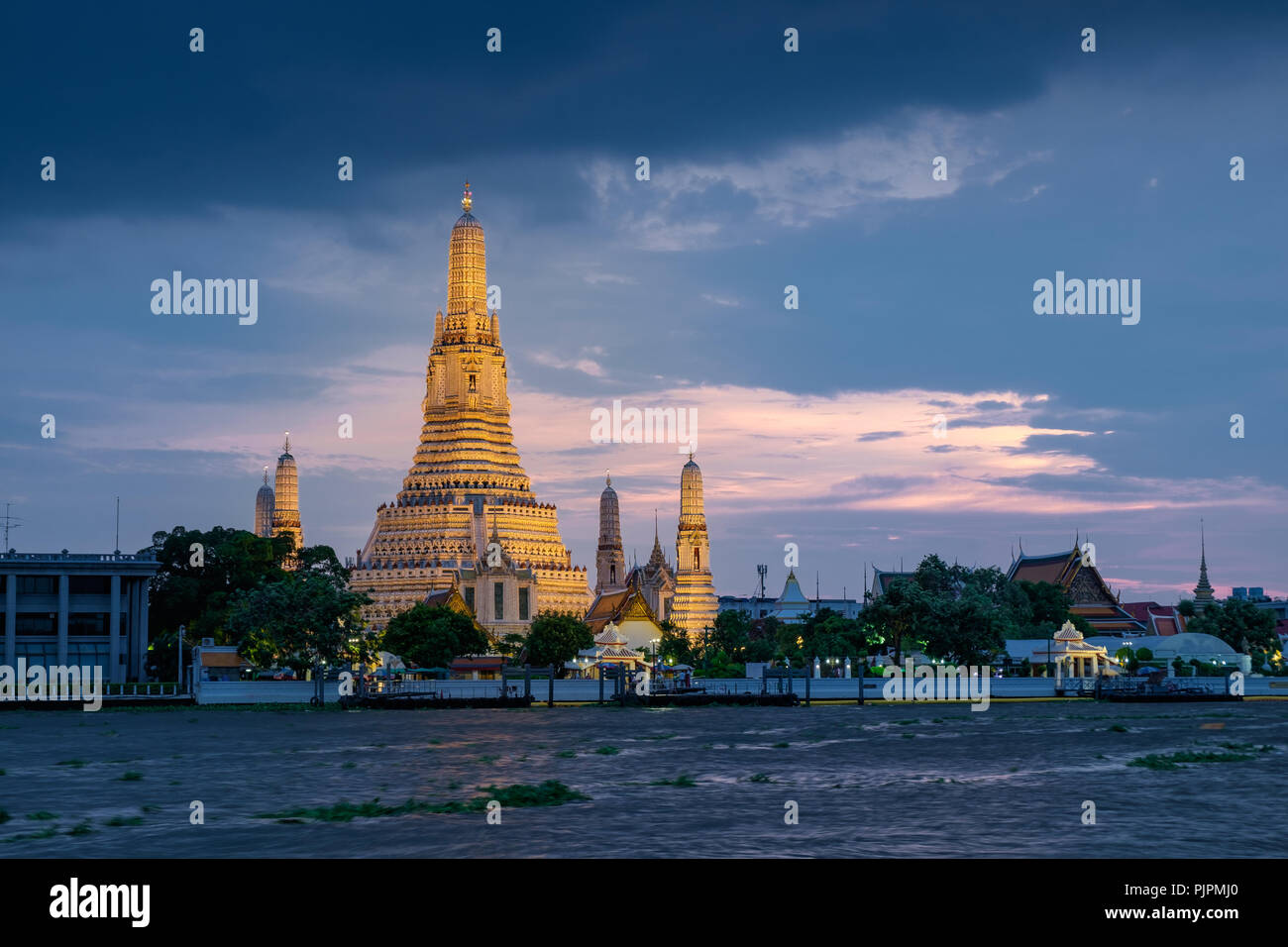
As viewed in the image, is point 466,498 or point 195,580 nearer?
point 195,580

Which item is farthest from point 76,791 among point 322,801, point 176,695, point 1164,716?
point 1164,716

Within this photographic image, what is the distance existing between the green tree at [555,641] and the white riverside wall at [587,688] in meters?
4.85

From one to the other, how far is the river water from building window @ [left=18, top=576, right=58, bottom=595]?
1169 inches

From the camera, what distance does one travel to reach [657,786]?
48.0 metres

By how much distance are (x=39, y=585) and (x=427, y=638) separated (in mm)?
27941

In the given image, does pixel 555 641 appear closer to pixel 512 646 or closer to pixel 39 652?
pixel 512 646

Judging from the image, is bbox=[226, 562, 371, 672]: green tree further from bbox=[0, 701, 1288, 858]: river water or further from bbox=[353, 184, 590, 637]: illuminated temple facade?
bbox=[353, 184, 590, 637]: illuminated temple facade

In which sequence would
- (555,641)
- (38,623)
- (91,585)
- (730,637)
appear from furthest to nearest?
(730,637) → (555,641) → (91,585) → (38,623)

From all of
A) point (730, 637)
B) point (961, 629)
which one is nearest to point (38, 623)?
point (730, 637)

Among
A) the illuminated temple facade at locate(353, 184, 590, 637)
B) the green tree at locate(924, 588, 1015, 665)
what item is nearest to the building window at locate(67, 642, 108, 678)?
the illuminated temple facade at locate(353, 184, 590, 637)

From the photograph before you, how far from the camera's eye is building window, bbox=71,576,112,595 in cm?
11494

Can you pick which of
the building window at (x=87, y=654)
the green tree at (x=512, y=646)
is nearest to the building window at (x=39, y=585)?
the building window at (x=87, y=654)

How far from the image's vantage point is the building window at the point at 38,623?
11262 cm

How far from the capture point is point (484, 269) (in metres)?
160
